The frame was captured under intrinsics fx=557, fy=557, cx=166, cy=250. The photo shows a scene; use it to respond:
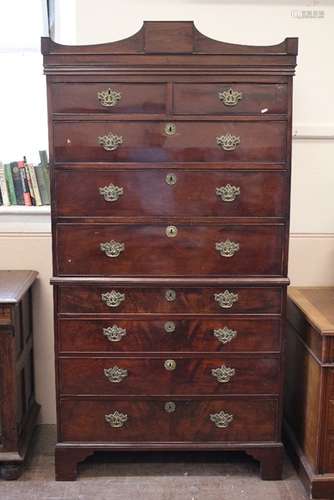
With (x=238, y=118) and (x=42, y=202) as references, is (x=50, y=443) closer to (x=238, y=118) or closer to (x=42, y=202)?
(x=42, y=202)

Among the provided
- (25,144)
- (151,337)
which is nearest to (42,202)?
(25,144)

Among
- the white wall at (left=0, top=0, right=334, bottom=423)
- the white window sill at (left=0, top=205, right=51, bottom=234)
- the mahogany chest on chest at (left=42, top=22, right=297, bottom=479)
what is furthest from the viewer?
the white window sill at (left=0, top=205, right=51, bottom=234)

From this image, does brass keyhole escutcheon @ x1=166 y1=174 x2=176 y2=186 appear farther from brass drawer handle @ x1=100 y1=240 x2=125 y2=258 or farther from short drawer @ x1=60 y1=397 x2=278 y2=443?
short drawer @ x1=60 y1=397 x2=278 y2=443

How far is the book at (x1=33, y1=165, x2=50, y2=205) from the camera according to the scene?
262 cm

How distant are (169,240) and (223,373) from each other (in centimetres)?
58

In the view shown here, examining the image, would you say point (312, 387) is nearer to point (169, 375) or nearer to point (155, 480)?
point (169, 375)

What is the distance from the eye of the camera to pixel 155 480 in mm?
2307

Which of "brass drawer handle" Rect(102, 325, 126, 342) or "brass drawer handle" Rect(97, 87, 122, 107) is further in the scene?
"brass drawer handle" Rect(102, 325, 126, 342)

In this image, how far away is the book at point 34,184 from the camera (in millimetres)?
2619

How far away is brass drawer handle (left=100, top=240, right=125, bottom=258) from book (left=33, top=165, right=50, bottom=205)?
0.64 metres

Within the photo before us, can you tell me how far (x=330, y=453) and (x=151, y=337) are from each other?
0.82 m

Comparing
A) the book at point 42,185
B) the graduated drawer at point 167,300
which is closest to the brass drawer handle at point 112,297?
the graduated drawer at point 167,300

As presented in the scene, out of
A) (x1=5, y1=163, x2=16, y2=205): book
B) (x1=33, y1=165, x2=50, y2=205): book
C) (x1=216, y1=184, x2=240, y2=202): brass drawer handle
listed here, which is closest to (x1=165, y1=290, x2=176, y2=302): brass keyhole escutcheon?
(x1=216, y1=184, x2=240, y2=202): brass drawer handle

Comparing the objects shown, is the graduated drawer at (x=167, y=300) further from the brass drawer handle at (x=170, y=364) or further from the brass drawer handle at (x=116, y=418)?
the brass drawer handle at (x=116, y=418)
